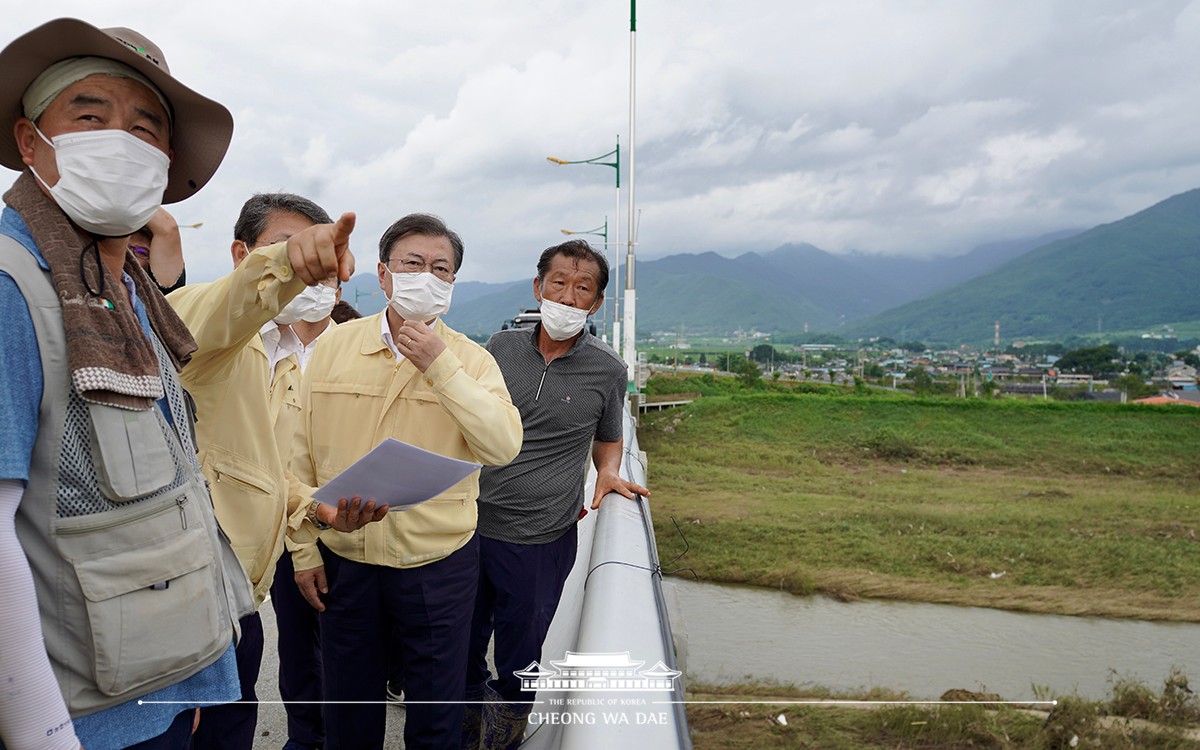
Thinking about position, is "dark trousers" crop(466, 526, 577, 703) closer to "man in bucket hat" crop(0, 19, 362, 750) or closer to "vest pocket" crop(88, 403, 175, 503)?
"man in bucket hat" crop(0, 19, 362, 750)

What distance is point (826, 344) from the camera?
16512 centimetres

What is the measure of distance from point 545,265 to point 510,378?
59 cm

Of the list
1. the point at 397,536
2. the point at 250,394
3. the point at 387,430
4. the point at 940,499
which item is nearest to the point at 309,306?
the point at 387,430

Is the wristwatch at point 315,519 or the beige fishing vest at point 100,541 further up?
the beige fishing vest at point 100,541

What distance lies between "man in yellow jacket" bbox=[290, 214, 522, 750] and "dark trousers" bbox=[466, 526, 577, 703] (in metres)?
0.46

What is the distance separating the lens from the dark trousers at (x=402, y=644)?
2.36 meters

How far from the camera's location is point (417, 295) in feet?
8.41

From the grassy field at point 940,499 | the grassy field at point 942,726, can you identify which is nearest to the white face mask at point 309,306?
the grassy field at point 942,726

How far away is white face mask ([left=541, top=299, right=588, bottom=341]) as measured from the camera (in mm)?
3285

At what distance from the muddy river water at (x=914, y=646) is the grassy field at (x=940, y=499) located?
0.39 meters

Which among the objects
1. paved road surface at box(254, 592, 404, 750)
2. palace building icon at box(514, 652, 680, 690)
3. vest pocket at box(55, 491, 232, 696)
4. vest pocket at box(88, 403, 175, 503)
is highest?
vest pocket at box(88, 403, 175, 503)

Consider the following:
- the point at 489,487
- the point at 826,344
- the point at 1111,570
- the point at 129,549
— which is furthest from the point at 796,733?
the point at 826,344

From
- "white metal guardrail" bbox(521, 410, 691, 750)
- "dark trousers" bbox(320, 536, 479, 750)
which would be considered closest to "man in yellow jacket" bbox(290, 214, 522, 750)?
"dark trousers" bbox(320, 536, 479, 750)

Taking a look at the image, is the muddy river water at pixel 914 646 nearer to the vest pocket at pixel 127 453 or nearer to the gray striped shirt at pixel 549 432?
the gray striped shirt at pixel 549 432
